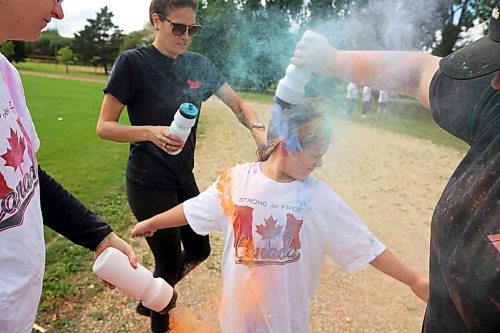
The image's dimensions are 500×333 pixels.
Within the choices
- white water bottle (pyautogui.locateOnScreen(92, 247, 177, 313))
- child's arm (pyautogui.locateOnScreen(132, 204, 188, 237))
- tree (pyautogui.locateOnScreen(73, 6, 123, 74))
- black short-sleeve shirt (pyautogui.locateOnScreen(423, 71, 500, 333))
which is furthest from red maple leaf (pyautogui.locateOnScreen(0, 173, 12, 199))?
tree (pyautogui.locateOnScreen(73, 6, 123, 74))

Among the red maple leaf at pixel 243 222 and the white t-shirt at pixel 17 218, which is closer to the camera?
the white t-shirt at pixel 17 218

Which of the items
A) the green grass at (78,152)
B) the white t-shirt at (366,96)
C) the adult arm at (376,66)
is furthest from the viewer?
the white t-shirt at (366,96)

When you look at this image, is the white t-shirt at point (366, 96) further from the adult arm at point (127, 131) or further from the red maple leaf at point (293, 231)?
the red maple leaf at point (293, 231)

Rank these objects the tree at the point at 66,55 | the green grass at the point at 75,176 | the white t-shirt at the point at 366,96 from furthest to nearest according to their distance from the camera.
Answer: the tree at the point at 66,55
the white t-shirt at the point at 366,96
the green grass at the point at 75,176

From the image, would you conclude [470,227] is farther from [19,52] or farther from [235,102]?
[19,52]

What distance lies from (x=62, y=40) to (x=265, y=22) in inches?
2053

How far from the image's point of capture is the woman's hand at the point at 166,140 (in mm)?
2367

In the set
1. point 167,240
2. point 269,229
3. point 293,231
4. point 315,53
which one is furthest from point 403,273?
point 167,240

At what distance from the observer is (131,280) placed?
6.78 feet

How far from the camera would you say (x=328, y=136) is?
6.91ft

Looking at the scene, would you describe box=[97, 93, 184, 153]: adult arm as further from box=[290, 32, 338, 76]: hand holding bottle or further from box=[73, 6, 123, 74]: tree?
box=[73, 6, 123, 74]: tree

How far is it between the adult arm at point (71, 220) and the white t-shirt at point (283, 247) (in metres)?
0.56

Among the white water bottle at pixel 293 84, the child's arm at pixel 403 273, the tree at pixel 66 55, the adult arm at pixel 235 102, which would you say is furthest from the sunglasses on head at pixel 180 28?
the tree at pixel 66 55

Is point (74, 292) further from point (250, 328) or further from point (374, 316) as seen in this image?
point (374, 316)
